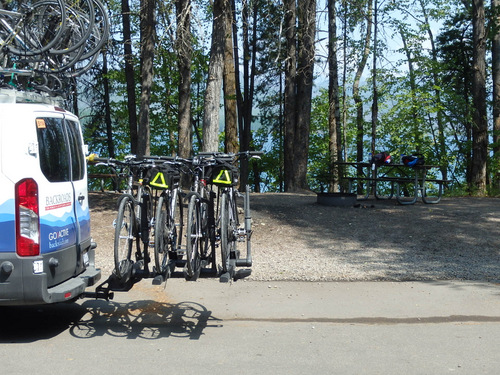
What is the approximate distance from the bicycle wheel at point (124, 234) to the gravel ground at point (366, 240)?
2604 mm

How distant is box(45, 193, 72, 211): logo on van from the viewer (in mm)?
5531

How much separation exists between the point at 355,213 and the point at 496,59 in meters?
12.2

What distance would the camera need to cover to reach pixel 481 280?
8.23 metres

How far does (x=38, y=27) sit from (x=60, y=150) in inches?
103

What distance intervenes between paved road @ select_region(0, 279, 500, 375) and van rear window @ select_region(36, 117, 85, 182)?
1.64 m

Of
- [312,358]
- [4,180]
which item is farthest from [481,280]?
[4,180]

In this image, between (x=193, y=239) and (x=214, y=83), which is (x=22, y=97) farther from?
(x=214, y=83)

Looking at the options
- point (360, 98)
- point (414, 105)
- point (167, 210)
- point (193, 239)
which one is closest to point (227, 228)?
point (193, 239)

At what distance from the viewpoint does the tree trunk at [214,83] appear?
12039 mm

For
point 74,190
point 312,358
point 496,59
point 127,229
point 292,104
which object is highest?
point 496,59

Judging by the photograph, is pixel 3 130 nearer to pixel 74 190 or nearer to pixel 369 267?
pixel 74 190

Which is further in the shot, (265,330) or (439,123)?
(439,123)

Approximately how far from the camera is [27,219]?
5289mm

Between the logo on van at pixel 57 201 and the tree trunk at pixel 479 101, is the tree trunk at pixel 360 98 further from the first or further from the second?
the logo on van at pixel 57 201
